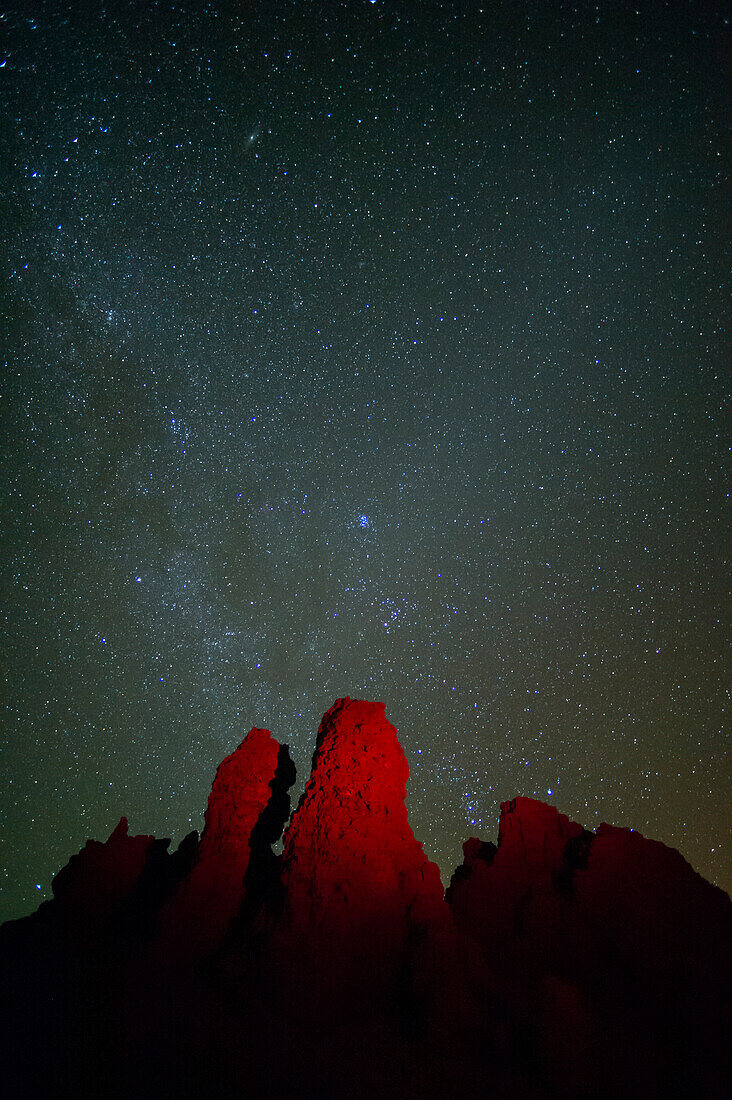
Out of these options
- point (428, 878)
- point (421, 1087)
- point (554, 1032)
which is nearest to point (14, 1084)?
point (421, 1087)

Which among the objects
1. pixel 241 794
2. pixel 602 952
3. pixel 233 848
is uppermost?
pixel 241 794

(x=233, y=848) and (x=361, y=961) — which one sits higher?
Answer: (x=233, y=848)

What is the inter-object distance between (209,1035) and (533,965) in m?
10.0

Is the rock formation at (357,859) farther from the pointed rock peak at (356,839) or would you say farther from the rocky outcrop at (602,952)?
the rocky outcrop at (602,952)

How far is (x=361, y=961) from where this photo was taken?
14820 mm

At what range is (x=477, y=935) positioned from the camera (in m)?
17.6

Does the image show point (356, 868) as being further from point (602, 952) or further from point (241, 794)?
point (602, 952)

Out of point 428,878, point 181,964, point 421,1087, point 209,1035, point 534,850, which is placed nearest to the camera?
point 421,1087

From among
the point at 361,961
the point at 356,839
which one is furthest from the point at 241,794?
the point at 361,961

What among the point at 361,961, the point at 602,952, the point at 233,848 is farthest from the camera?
the point at 233,848

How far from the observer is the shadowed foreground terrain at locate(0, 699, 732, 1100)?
12.4 meters

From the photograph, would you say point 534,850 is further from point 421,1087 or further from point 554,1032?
point 421,1087

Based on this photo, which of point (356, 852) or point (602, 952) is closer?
point (602, 952)

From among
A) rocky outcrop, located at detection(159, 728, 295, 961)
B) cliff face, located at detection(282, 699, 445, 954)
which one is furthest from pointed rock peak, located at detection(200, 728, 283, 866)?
cliff face, located at detection(282, 699, 445, 954)
